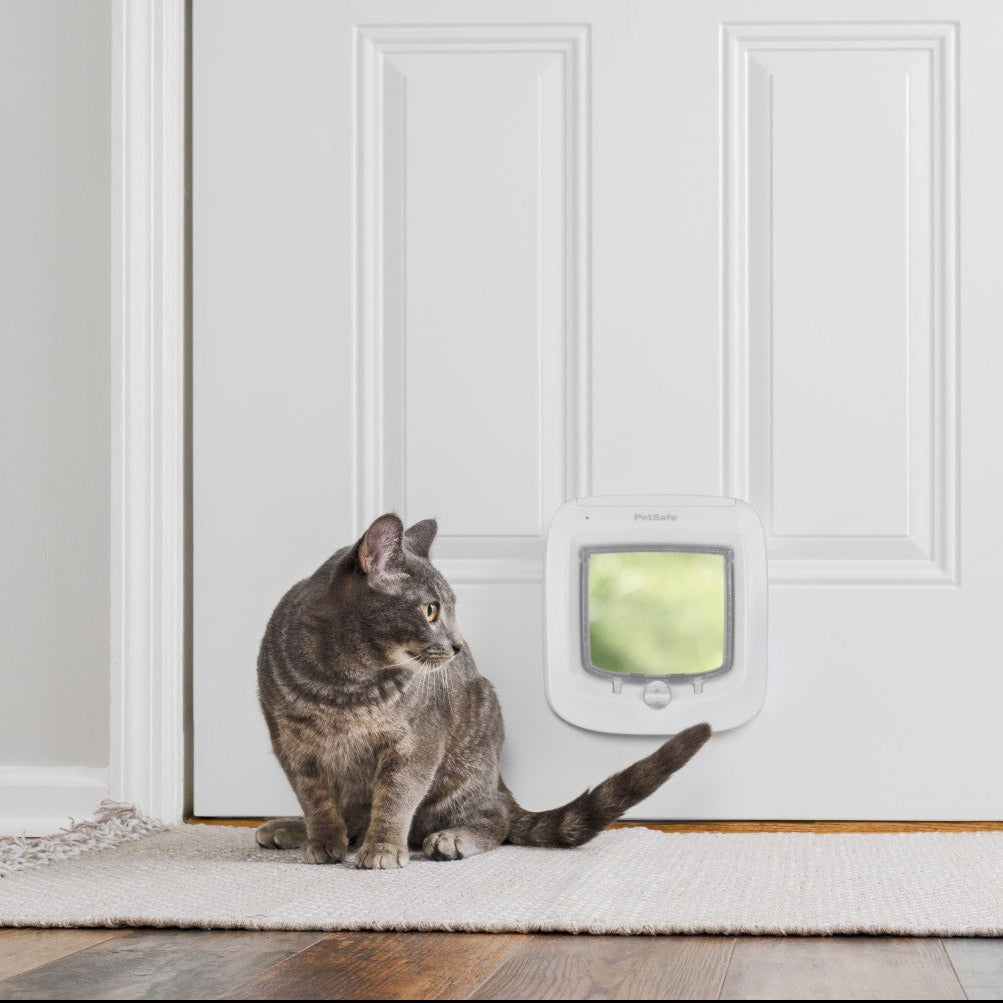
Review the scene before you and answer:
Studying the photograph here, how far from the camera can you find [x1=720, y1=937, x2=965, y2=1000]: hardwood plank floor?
0.84 m

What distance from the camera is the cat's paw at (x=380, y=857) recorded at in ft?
4.18

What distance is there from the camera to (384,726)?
4.41 ft

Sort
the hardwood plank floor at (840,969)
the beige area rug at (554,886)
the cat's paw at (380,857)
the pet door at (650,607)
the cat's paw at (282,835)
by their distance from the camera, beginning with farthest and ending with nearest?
1. the pet door at (650,607)
2. the cat's paw at (282,835)
3. the cat's paw at (380,857)
4. the beige area rug at (554,886)
5. the hardwood plank floor at (840,969)

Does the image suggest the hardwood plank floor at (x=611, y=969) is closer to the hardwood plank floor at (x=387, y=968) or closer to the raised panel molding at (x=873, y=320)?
the hardwood plank floor at (x=387, y=968)

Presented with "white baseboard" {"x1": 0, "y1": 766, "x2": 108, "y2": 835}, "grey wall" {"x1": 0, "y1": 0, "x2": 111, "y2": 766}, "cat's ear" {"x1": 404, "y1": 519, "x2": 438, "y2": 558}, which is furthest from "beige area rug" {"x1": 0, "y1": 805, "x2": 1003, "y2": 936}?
"cat's ear" {"x1": 404, "y1": 519, "x2": 438, "y2": 558}

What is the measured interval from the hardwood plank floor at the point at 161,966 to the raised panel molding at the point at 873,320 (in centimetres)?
91

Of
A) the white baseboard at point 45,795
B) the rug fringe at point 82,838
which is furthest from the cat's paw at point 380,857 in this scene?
the white baseboard at point 45,795

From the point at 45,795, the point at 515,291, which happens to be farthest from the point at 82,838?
the point at 515,291

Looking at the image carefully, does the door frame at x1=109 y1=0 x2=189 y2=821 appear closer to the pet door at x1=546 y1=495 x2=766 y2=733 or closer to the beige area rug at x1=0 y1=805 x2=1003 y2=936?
the beige area rug at x1=0 y1=805 x2=1003 y2=936

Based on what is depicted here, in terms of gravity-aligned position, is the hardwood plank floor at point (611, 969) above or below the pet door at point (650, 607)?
below

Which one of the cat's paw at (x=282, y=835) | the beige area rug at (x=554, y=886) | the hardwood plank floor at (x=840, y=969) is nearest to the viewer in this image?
the hardwood plank floor at (x=840, y=969)

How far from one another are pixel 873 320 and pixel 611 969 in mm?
1034

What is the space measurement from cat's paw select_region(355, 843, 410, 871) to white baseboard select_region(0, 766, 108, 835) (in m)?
0.51

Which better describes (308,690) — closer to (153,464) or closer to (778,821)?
(153,464)
